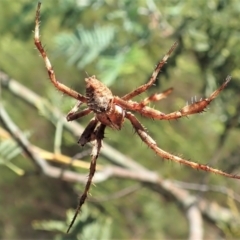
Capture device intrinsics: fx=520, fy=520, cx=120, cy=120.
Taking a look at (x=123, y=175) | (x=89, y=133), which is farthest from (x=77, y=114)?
(x=123, y=175)

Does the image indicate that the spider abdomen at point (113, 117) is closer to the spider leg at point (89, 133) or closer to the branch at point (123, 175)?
the spider leg at point (89, 133)

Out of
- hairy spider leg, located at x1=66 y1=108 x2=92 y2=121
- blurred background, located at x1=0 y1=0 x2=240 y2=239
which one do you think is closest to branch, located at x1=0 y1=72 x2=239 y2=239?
blurred background, located at x1=0 y1=0 x2=240 y2=239

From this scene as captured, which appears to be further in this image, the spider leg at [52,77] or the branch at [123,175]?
the branch at [123,175]

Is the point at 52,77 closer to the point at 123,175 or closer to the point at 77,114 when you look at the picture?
the point at 77,114

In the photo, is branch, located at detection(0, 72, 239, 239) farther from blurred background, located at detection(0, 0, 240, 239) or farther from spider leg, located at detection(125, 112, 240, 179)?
spider leg, located at detection(125, 112, 240, 179)

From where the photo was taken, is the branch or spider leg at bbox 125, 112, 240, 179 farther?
the branch

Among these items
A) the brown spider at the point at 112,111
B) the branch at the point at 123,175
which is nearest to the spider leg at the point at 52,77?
the brown spider at the point at 112,111

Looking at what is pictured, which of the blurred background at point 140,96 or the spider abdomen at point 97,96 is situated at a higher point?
the blurred background at point 140,96

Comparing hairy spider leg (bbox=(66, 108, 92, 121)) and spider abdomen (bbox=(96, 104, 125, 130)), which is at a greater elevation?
hairy spider leg (bbox=(66, 108, 92, 121))

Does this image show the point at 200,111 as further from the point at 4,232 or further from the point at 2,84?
the point at 4,232

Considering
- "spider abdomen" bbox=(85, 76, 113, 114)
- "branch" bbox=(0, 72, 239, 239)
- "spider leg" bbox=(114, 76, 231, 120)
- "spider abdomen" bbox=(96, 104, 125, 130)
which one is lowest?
"spider abdomen" bbox=(85, 76, 113, 114)

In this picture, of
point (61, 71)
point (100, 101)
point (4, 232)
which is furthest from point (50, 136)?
point (100, 101)

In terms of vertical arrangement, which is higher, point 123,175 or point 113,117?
point 123,175
